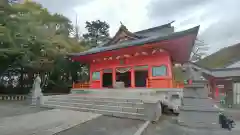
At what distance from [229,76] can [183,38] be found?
6.78 meters

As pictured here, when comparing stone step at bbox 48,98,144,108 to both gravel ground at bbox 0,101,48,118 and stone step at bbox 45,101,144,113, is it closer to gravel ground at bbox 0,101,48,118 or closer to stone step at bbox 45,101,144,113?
Result: stone step at bbox 45,101,144,113

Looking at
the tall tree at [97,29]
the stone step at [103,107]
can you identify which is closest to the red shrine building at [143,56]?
the stone step at [103,107]

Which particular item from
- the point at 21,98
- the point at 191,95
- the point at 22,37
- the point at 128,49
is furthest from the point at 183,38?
the point at 21,98

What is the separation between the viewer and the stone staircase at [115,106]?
23.0 ft

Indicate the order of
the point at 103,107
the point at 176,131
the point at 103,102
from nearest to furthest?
the point at 176,131
the point at 103,107
the point at 103,102

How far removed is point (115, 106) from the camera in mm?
8531

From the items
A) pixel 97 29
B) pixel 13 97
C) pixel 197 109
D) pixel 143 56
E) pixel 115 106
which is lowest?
pixel 13 97

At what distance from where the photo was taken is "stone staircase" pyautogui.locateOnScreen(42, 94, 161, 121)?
23.0ft

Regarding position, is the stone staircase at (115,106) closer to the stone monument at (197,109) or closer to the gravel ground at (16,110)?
the gravel ground at (16,110)

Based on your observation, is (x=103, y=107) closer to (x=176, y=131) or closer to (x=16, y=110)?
(x=176, y=131)

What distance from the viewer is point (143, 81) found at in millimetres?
19031

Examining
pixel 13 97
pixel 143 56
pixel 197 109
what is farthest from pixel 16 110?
pixel 143 56

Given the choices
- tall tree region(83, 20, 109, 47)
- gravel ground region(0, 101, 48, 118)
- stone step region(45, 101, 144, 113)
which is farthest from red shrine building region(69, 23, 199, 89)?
tall tree region(83, 20, 109, 47)

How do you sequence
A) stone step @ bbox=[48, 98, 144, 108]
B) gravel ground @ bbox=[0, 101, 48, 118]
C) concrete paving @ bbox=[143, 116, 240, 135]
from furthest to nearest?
gravel ground @ bbox=[0, 101, 48, 118] < stone step @ bbox=[48, 98, 144, 108] < concrete paving @ bbox=[143, 116, 240, 135]
